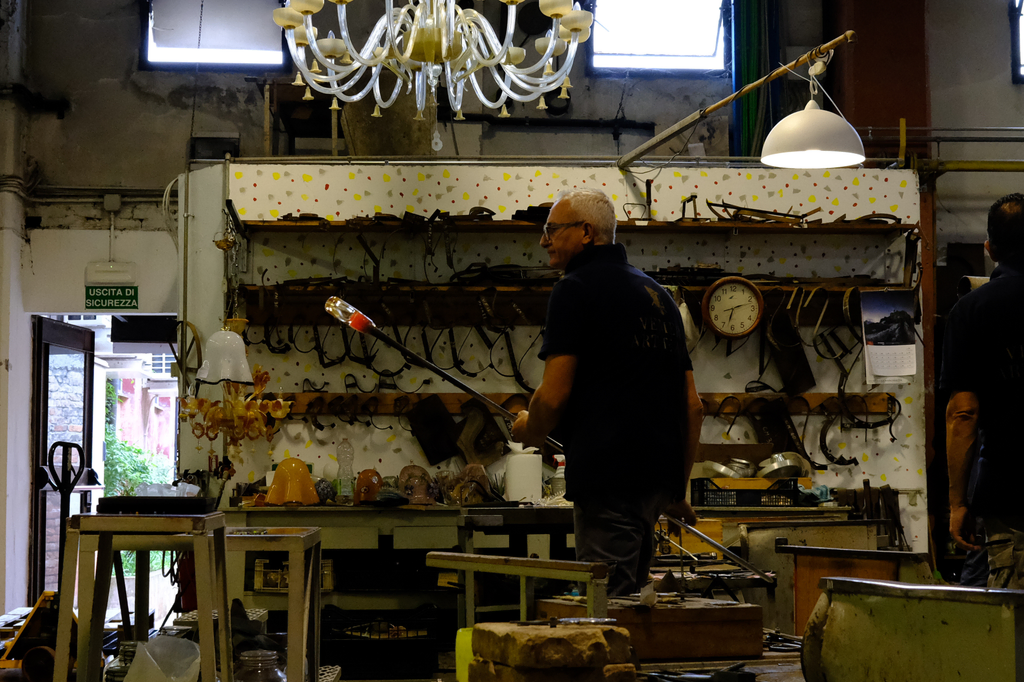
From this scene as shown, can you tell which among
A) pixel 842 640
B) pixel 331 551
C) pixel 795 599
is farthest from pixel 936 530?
pixel 842 640

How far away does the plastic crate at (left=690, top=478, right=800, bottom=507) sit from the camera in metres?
5.16

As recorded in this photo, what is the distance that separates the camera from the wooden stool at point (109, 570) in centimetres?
244

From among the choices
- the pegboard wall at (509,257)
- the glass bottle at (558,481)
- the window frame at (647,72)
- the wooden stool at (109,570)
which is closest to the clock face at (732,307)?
the pegboard wall at (509,257)

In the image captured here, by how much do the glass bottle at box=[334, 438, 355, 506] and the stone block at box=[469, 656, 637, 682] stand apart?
3.68m

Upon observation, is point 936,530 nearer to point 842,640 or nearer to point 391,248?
point 391,248

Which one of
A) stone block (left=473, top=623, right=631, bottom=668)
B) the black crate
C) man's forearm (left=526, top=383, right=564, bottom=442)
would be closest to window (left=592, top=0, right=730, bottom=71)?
the black crate

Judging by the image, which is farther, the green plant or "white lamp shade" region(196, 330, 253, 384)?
the green plant

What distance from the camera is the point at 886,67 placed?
696cm

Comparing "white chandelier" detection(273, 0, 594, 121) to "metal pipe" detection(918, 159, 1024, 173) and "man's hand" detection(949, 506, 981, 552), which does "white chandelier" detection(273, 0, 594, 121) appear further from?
"metal pipe" detection(918, 159, 1024, 173)

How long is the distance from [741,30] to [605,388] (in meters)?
5.72

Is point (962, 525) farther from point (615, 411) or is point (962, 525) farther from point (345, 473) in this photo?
point (345, 473)

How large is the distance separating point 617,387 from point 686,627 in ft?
2.06

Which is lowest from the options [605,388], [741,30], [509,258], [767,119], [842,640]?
[842,640]

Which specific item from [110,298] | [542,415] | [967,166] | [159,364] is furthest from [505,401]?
[159,364]
